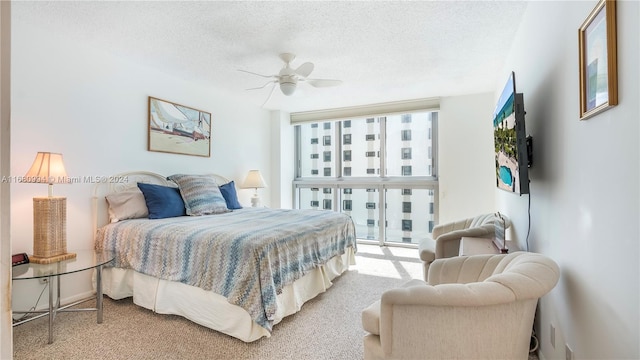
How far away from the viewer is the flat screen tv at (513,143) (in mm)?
A: 1715

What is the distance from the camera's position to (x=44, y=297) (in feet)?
8.56

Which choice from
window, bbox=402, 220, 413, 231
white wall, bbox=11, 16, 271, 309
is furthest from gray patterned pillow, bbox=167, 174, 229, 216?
window, bbox=402, 220, 413, 231

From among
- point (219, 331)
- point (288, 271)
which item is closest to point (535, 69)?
point (288, 271)

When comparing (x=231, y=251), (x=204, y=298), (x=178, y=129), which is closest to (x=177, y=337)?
(x=204, y=298)

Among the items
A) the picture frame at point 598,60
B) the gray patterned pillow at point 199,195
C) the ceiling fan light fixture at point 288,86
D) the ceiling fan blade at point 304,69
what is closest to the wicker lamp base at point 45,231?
the gray patterned pillow at point 199,195

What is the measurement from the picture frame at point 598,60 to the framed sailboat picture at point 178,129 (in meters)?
3.77

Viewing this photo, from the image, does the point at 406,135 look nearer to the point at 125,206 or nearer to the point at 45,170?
the point at 125,206

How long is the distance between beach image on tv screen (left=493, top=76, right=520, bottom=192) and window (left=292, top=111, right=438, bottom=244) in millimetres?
2545

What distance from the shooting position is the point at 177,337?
7.11ft

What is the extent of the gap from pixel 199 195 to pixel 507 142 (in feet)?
9.92

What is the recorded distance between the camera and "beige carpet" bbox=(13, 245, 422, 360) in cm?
198

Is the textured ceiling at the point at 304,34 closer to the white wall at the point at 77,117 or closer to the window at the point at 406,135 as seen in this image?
the white wall at the point at 77,117

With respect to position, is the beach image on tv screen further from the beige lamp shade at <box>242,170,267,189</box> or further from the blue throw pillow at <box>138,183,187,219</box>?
the beige lamp shade at <box>242,170,267,189</box>

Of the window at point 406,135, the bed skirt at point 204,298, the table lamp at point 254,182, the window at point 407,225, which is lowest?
the bed skirt at point 204,298
